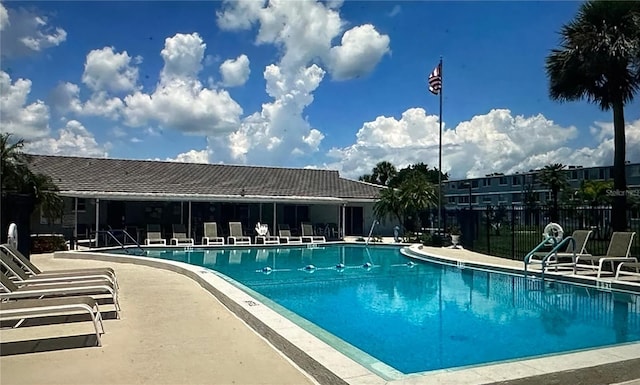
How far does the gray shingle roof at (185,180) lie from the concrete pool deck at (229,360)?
1854 centimetres

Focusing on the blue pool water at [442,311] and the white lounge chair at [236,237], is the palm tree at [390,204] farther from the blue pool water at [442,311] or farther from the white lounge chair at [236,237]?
the blue pool water at [442,311]

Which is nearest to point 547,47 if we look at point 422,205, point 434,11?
point 434,11

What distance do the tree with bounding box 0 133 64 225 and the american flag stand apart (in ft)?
54.4

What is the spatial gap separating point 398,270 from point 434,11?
7657 mm

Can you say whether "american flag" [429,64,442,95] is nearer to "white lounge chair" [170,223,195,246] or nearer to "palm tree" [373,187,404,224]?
"palm tree" [373,187,404,224]

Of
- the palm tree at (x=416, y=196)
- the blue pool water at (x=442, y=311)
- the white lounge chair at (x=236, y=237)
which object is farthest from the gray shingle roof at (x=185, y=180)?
the blue pool water at (x=442, y=311)

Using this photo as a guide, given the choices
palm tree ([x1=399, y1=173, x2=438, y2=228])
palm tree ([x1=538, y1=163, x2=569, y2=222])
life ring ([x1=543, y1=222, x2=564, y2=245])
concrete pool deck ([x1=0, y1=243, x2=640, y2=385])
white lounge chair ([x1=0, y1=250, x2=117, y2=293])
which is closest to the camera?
concrete pool deck ([x1=0, y1=243, x2=640, y2=385])

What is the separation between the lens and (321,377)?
A: 457cm

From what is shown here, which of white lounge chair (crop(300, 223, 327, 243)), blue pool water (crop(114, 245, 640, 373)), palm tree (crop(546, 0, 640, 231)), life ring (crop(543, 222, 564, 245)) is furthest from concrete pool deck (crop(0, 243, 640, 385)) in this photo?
white lounge chair (crop(300, 223, 327, 243))

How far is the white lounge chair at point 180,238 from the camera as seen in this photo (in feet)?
75.9

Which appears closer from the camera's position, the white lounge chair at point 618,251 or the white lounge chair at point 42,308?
the white lounge chair at point 42,308

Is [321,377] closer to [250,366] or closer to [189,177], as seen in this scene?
[250,366]

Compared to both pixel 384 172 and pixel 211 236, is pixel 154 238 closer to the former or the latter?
pixel 211 236

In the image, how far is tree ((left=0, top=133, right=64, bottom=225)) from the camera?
17.6m
